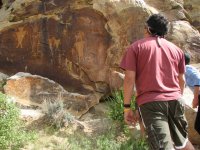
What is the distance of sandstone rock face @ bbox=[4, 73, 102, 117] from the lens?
7.13 m

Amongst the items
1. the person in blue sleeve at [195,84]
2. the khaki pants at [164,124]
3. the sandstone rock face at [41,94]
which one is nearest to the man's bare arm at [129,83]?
the khaki pants at [164,124]

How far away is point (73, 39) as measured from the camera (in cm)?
777

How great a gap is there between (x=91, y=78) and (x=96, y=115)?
81cm

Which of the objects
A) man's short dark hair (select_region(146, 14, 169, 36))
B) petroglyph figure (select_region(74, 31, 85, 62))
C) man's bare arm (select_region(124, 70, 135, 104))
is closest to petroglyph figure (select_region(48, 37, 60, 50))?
petroglyph figure (select_region(74, 31, 85, 62))

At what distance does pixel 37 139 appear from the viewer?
19.4 ft

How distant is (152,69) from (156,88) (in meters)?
0.19

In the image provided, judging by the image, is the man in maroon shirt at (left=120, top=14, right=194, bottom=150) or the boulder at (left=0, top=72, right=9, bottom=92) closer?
the man in maroon shirt at (left=120, top=14, right=194, bottom=150)

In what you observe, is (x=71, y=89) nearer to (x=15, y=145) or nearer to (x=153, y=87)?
(x=15, y=145)

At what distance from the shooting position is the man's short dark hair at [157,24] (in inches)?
172

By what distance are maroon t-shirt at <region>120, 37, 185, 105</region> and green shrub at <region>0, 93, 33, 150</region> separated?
1964 millimetres

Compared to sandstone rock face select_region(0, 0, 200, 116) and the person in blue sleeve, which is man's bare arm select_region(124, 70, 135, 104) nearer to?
the person in blue sleeve

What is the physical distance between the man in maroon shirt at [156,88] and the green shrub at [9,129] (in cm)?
188

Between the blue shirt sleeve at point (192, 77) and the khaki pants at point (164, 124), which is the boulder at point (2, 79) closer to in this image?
the blue shirt sleeve at point (192, 77)

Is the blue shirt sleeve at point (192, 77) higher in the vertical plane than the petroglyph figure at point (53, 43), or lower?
higher
